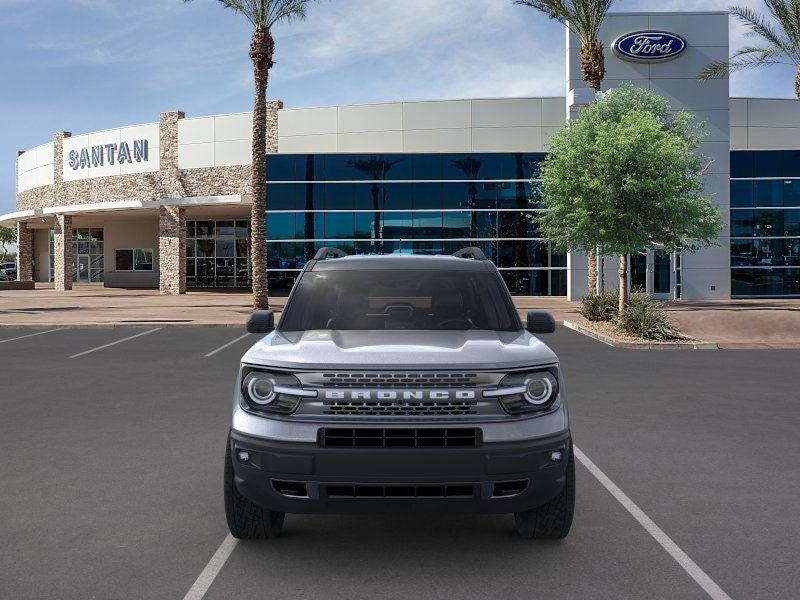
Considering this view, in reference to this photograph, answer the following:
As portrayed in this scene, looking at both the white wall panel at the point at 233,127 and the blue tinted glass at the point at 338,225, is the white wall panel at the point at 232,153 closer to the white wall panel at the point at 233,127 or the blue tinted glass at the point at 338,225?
the white wall panel at the point at 233,127

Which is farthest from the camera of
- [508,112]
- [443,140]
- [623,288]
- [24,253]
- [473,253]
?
[24,253]

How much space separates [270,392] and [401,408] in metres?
0.74

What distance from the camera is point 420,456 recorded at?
4.13m

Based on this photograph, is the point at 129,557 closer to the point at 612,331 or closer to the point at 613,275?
the point at 612,331

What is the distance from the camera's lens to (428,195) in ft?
125

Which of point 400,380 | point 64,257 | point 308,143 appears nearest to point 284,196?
point 308,143

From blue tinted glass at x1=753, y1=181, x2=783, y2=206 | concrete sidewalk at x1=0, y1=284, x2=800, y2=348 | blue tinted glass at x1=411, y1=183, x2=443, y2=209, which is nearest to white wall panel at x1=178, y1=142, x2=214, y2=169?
blue tinted glass at x1=411, y1=183, x2=443, y2=209

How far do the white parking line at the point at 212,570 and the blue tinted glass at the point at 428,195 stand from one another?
33.7 metres

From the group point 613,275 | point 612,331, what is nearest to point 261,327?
point 612,331

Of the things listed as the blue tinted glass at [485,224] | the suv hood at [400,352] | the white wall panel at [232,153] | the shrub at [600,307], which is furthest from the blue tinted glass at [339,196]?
the suv hood at [400,352]

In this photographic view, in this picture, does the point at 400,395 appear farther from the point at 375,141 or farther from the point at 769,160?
the point at 769,160

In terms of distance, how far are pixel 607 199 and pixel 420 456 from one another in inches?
780

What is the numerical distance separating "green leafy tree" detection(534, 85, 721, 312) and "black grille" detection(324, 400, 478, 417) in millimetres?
18796

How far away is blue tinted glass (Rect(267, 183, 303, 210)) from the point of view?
1523 inches
